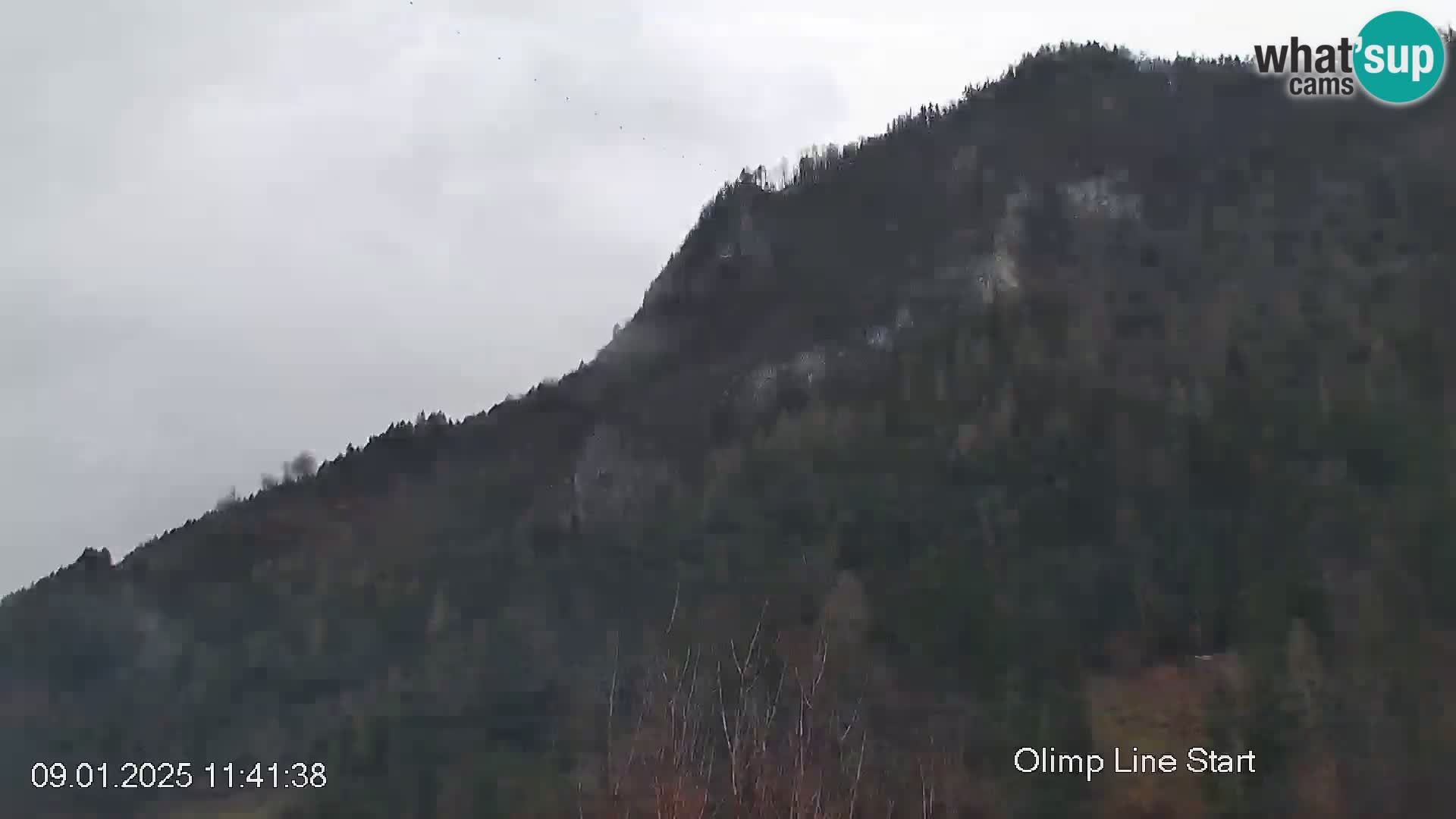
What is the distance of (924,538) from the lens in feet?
88.3

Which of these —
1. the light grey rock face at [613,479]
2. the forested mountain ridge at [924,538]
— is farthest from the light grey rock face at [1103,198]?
the light grey rock face at [613,479]

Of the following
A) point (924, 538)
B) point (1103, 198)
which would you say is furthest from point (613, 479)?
point (1103, 198)

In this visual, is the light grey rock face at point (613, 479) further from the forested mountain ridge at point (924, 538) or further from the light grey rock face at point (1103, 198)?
the light grey rock face at point (1103, 198)

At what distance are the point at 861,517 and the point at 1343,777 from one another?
14.4 meters

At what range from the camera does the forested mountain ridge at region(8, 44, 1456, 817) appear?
18062mm

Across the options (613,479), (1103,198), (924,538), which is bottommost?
(924,538)

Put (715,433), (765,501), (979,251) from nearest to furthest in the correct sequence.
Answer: (765,501) → (715,433) → (979,251)

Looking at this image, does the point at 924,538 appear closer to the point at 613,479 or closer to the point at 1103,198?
the point at 613,479

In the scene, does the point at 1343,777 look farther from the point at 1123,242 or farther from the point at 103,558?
the point at 103,558

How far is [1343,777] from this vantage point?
1570 cm

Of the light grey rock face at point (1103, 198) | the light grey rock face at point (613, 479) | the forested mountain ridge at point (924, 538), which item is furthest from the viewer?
the light grey rock face at point (1103, 198)

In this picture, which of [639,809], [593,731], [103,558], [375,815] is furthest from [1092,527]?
[103,558]

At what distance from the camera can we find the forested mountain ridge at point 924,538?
59.3ft

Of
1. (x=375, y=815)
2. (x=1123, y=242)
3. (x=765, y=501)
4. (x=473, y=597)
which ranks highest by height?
(x=1123, y=242)
